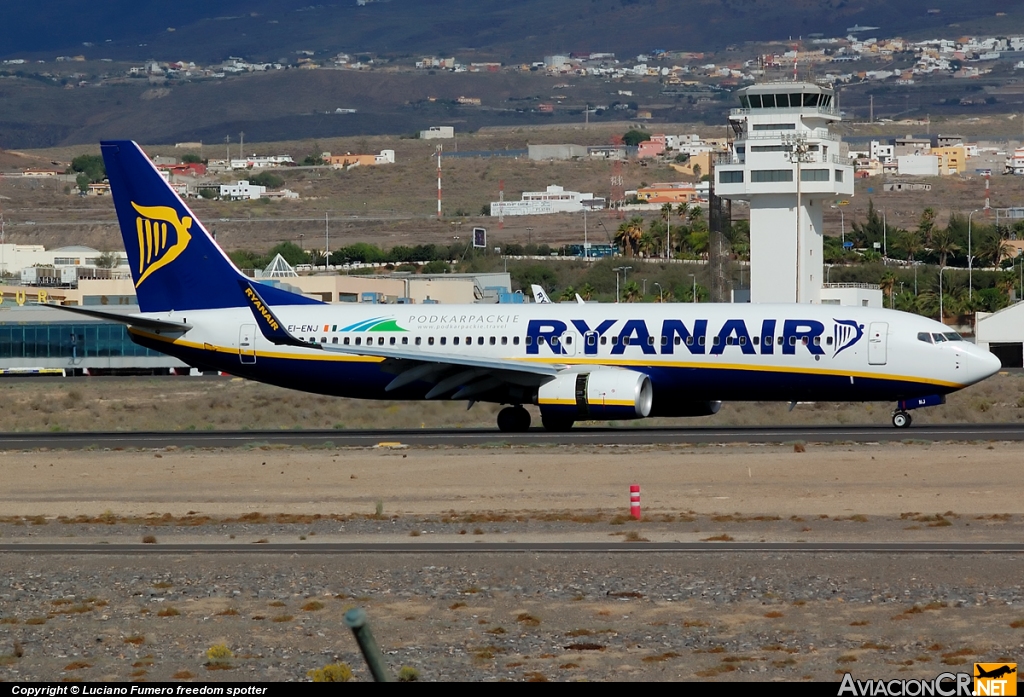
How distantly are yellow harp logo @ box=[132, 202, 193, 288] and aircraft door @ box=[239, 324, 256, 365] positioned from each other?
10.4 feet

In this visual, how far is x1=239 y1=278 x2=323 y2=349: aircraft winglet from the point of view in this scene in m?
41.3

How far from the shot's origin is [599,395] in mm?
39938

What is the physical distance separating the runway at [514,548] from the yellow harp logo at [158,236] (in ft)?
74.9

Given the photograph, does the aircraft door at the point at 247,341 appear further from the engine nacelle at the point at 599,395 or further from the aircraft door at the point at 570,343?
the aircraft door at the point at 570,343

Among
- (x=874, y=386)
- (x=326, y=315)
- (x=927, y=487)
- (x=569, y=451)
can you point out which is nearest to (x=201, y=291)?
(x=326, y=315)

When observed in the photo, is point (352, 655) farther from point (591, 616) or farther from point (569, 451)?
point (569, 451)

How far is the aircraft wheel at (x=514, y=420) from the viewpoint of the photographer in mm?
42875

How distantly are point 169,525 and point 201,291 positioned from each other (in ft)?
67.6

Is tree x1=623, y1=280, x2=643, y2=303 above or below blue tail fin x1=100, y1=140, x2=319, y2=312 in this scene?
below

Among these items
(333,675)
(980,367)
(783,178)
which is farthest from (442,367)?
(783,178)

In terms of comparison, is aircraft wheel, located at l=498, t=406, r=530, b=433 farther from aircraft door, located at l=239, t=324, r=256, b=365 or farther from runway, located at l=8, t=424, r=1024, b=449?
aircraft door, located at l=239, t=324, r=256, b=365

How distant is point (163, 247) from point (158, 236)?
42cm

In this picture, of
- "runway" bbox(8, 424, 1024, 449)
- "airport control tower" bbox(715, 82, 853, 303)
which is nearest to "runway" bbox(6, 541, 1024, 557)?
"runway" bbox(8, 424, 1024, 449)

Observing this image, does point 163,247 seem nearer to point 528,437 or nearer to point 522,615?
point 528,437
